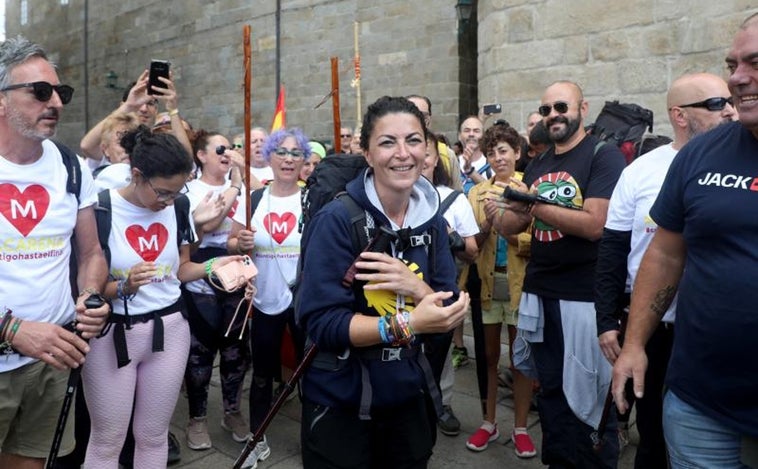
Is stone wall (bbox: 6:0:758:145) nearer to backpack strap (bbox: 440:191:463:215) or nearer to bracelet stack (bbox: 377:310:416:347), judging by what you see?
backpack strap (bbox: 440:191:463:215)

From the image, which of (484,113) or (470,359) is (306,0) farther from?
(470,359)

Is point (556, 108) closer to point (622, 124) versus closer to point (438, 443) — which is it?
point (622, 124)

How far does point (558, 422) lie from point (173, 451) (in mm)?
2278

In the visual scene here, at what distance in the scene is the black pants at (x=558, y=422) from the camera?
2.91 meters

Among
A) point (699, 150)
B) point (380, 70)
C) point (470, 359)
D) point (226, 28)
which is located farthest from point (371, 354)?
point (226, 28)

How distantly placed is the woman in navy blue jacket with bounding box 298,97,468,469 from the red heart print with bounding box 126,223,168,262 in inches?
45.2

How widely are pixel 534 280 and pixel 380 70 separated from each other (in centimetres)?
883

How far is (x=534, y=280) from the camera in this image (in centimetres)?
325

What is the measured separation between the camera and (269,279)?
3768 millimetres

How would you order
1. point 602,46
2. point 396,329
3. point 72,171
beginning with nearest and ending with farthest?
point 396,329 → point 72,171 → point 602,46

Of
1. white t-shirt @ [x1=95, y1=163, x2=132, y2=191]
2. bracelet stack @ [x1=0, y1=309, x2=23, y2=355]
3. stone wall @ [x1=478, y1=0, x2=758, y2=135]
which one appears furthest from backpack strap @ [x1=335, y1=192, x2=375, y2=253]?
stone wall @ [x1=478, y1=0, x2=758, y2=135]

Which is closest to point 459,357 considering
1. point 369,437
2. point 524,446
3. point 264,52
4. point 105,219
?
point 524,446

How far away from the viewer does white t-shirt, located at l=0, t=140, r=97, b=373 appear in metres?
2.25

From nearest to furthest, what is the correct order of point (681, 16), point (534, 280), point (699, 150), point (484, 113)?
point (699, 150), point (534, 280), point (681, 16), point (484, 113)
